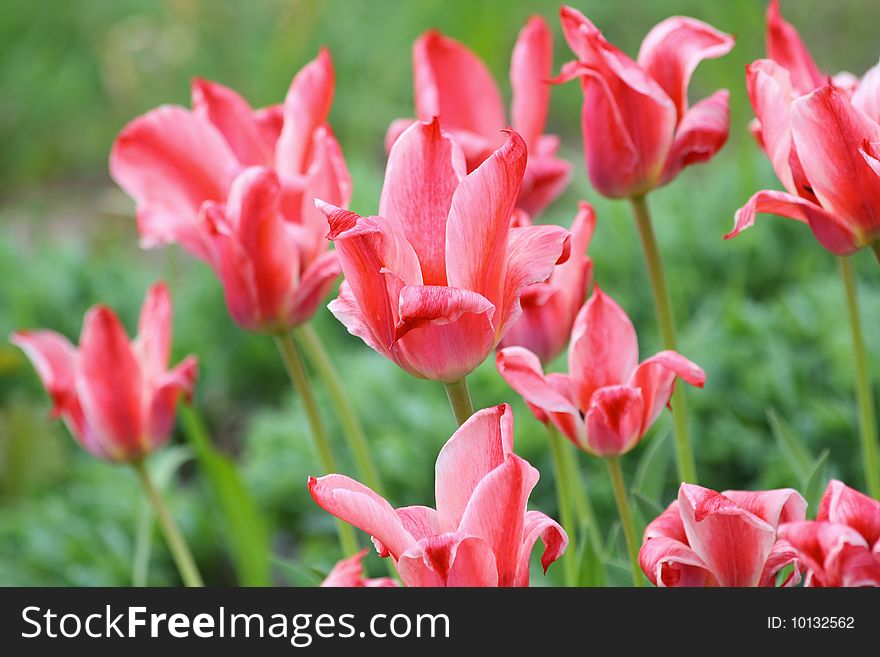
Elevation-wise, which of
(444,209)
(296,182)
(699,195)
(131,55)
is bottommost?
(444,209)

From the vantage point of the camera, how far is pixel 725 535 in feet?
1.47

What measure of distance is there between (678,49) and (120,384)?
0.45 meters

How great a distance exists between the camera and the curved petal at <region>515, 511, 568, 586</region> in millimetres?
449

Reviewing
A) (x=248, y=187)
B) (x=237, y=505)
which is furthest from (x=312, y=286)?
(x=237, y=505)

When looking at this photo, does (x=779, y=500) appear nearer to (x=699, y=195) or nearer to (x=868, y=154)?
(x=868, y=154)

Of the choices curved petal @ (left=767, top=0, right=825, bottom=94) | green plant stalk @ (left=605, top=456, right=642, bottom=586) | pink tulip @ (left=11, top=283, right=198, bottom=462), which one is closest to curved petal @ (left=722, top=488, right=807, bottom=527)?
green plant stalk @ (left=605, top=456, right=642, bottom=586)

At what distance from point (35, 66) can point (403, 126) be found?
284 centimetres

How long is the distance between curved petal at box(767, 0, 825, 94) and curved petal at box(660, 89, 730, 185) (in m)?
0.04

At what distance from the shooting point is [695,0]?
3027 millimetres

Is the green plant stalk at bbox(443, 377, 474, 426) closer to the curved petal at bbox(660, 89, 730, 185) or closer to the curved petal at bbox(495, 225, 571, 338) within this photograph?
the curved petal at bbox(495, 225, 571, 338)

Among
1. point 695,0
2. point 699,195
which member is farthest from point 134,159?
point 695,0

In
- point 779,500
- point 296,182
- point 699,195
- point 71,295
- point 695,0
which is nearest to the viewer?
point 779,500

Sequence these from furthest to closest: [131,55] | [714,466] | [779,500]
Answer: [131,55] → [714,466] → [779,500]

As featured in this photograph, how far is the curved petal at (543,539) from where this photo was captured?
449mm
